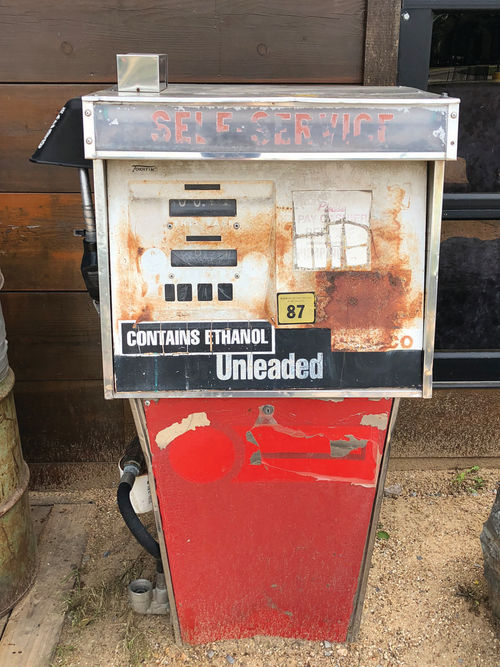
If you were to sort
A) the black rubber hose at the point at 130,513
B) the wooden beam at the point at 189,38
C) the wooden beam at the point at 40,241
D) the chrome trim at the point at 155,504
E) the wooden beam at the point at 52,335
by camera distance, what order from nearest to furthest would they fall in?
the chrome trim at the point at 155,504 < the black rubber hose at the point at 130,513 < the wooden beam at the point at 189,38 < the wooden beam at the point at 40,241 < the wooden beam at the point at 52,335

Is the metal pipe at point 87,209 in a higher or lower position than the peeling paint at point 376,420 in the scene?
higher

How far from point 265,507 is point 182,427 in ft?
1.29

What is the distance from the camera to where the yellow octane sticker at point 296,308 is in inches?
68.6

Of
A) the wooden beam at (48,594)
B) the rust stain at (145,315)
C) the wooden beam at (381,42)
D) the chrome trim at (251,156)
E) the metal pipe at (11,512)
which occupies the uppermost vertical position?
the wooden beam at (381,42)

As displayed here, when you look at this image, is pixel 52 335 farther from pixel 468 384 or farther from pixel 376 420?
pixel 468 384

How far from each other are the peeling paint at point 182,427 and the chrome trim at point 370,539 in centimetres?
55

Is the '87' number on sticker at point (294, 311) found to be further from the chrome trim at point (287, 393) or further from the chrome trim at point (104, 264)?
the chrome trim at point (104, 264)

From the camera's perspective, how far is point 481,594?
2.46 meters

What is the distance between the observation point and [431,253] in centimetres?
170

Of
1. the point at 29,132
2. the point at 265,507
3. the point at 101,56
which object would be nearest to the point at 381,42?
the point at 101,56

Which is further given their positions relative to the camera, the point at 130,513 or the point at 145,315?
the point at 130,513

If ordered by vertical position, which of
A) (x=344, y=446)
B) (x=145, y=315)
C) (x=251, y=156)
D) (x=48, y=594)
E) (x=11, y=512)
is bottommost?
(x=48, y=594)

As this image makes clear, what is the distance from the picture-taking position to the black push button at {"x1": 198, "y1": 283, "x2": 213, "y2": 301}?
5.69 ft

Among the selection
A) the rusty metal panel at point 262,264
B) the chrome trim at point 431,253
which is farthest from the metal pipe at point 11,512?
the chrome trim at point 431,253
